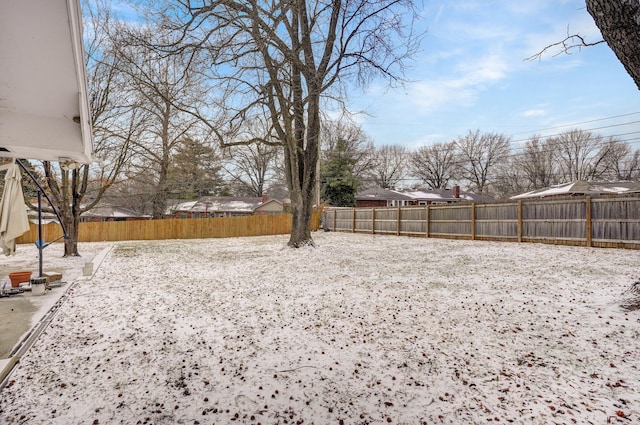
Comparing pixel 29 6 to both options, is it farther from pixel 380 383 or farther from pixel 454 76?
pixel 454 76

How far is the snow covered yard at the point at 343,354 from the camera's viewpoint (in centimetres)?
239

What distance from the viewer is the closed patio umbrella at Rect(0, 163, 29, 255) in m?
4.14

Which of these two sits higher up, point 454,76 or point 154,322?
point 454,76

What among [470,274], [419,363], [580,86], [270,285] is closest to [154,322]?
[270,285]

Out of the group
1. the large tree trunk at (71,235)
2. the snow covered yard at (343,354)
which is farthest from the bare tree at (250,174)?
the snow covered yard at (343,354)

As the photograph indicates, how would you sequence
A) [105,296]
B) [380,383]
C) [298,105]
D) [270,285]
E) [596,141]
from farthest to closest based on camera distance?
[596,141] → [298,105] → [270,285] → [105,296] → [380,383]

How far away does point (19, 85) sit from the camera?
2.35 m

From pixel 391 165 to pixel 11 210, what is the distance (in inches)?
1649

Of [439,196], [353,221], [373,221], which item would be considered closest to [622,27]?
[373,221]

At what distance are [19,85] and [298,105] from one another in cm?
837

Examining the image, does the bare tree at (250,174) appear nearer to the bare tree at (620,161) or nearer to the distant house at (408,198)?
the distant house at (408,198)

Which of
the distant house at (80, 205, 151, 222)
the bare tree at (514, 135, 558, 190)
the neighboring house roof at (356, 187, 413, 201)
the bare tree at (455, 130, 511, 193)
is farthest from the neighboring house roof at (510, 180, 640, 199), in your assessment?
the distant house at (80, 205, 151, 222)

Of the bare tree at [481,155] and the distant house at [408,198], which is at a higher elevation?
the bare tree at [481,155]

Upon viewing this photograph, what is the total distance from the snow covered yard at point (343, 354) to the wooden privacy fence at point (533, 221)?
11.4ft
